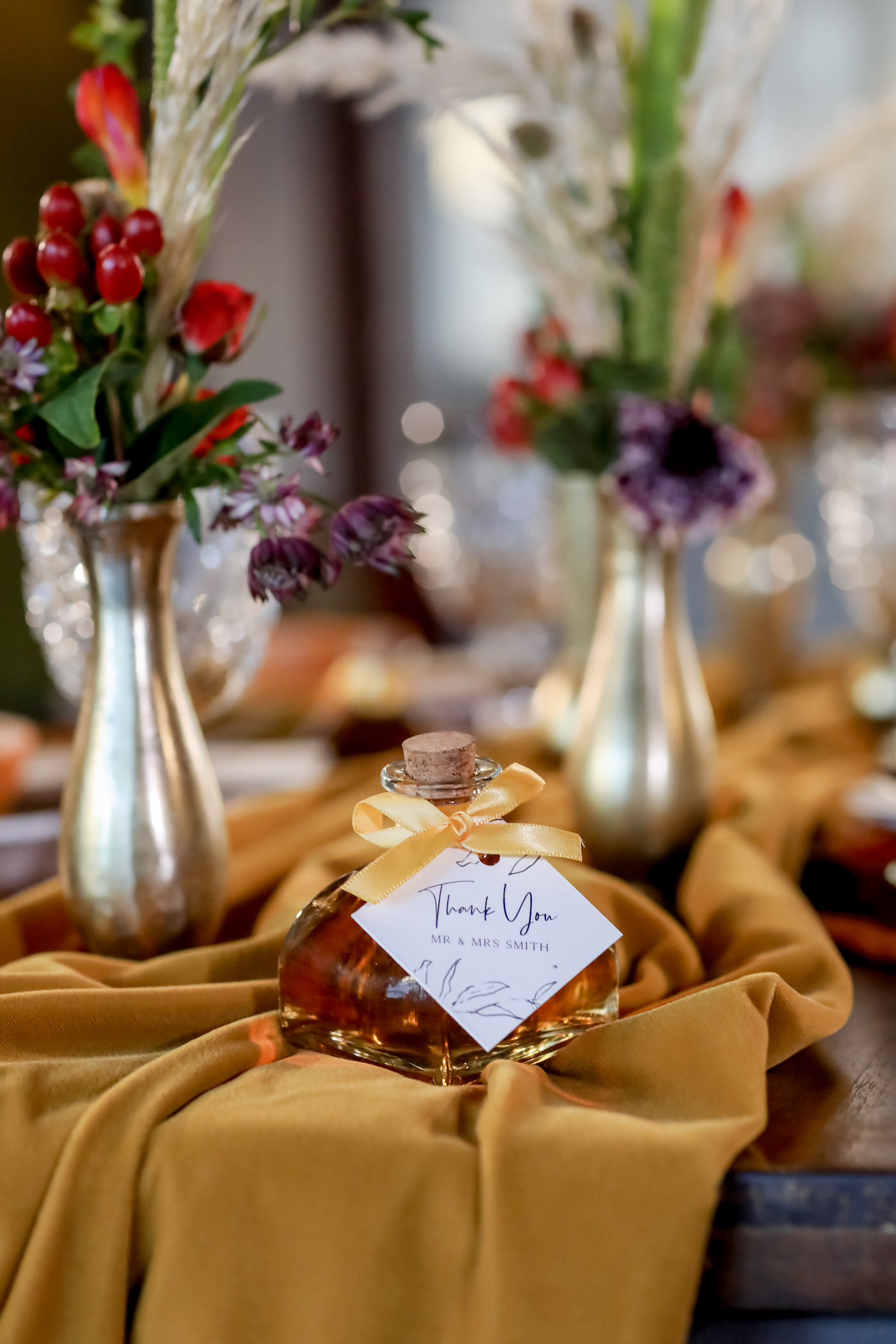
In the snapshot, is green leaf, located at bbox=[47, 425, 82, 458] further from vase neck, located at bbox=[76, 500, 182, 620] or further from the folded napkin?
the folded napkin

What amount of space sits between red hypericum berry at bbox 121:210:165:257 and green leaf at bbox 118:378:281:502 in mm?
80

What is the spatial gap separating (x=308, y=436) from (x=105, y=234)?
0.48ft

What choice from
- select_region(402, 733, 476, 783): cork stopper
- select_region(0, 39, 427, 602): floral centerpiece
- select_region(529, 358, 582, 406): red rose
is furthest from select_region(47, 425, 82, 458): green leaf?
select_region(529, 358, 582, 406): red rose

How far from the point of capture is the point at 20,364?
620 millimetres

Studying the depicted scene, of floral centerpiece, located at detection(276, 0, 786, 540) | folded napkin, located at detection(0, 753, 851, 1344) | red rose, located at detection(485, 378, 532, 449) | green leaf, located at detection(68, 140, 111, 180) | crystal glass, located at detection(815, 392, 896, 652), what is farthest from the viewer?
crystal glass, located at detection(815, 392, 896, 652)

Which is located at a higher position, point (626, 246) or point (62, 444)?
point (626, 246)

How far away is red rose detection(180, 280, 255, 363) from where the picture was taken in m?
0.66

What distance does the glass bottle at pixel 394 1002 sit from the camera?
57 cm

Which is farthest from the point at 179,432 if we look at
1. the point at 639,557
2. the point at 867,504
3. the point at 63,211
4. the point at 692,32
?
the point at 867,504

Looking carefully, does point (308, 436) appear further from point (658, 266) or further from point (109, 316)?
point (658, 266)

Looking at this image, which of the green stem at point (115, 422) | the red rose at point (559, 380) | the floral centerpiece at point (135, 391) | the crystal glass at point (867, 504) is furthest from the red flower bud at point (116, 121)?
the crystal glass at point (867, 504)

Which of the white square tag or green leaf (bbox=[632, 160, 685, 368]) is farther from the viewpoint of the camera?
green leaf (bbox=[632, 160, 685, 368])

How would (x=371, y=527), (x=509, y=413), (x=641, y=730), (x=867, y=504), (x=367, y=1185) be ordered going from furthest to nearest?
(x=867, y=504) < (x=509, y=413) < (x=641, y=730) < (x=371, y=527) < (x=367, y=1185)

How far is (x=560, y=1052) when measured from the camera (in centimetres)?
58
